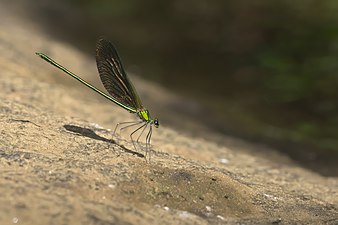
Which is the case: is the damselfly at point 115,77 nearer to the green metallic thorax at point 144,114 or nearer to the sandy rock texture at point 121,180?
the green metallic thorax at point 144,114

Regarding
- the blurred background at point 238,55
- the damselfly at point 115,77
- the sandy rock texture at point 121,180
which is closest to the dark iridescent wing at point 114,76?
the damselfly at point 115,77

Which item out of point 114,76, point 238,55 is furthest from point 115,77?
point 238,55

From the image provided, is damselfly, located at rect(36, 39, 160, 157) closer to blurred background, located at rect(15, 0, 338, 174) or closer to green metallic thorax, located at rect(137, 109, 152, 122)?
green metallic thorax, located at rect(137, 109, 152, 122)

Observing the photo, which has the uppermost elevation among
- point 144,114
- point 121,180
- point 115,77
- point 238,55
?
point 238,55

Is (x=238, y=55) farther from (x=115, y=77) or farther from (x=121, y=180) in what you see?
(x=121, y=180)

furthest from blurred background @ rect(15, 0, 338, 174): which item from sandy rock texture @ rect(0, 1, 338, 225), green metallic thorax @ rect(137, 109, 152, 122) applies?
green metallic thorax @ rect(137, 109, 152, 122)

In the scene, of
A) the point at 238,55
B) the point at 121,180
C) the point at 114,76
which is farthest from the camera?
the point at 238,55
